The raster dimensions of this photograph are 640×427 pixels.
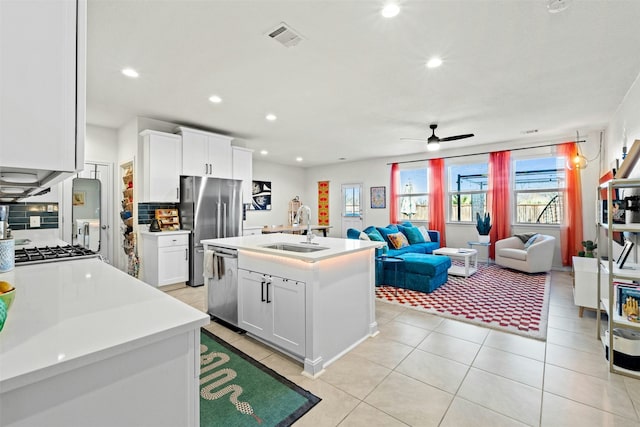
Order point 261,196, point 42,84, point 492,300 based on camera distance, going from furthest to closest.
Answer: point 261,196, point 492,300, point 42,84

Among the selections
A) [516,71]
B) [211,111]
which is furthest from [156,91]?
[516,71]

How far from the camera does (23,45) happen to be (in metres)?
0.66

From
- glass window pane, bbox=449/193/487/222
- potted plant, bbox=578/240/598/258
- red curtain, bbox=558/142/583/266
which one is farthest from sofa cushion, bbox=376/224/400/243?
red curtain, bbox=558/142/583/266

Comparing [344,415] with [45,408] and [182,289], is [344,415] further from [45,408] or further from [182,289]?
[182,289]

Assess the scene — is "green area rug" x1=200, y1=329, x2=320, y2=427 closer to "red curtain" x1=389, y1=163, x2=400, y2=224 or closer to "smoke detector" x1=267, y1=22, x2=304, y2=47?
"smoke detector" x1=267, y1=22, x2=304, y2=47

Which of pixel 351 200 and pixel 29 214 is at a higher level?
pixel 351 200

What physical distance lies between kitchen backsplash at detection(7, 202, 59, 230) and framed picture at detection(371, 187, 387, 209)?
6711mm

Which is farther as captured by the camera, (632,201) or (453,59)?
(453,59)

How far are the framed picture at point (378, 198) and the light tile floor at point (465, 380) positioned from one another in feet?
17.0

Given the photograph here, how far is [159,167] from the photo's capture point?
439 cm

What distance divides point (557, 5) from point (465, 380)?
2.76m

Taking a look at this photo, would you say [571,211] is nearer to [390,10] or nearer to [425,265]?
[425,265]

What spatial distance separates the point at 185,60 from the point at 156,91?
982 millimetres

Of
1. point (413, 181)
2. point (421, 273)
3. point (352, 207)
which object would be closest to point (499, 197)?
point (413, 181)
